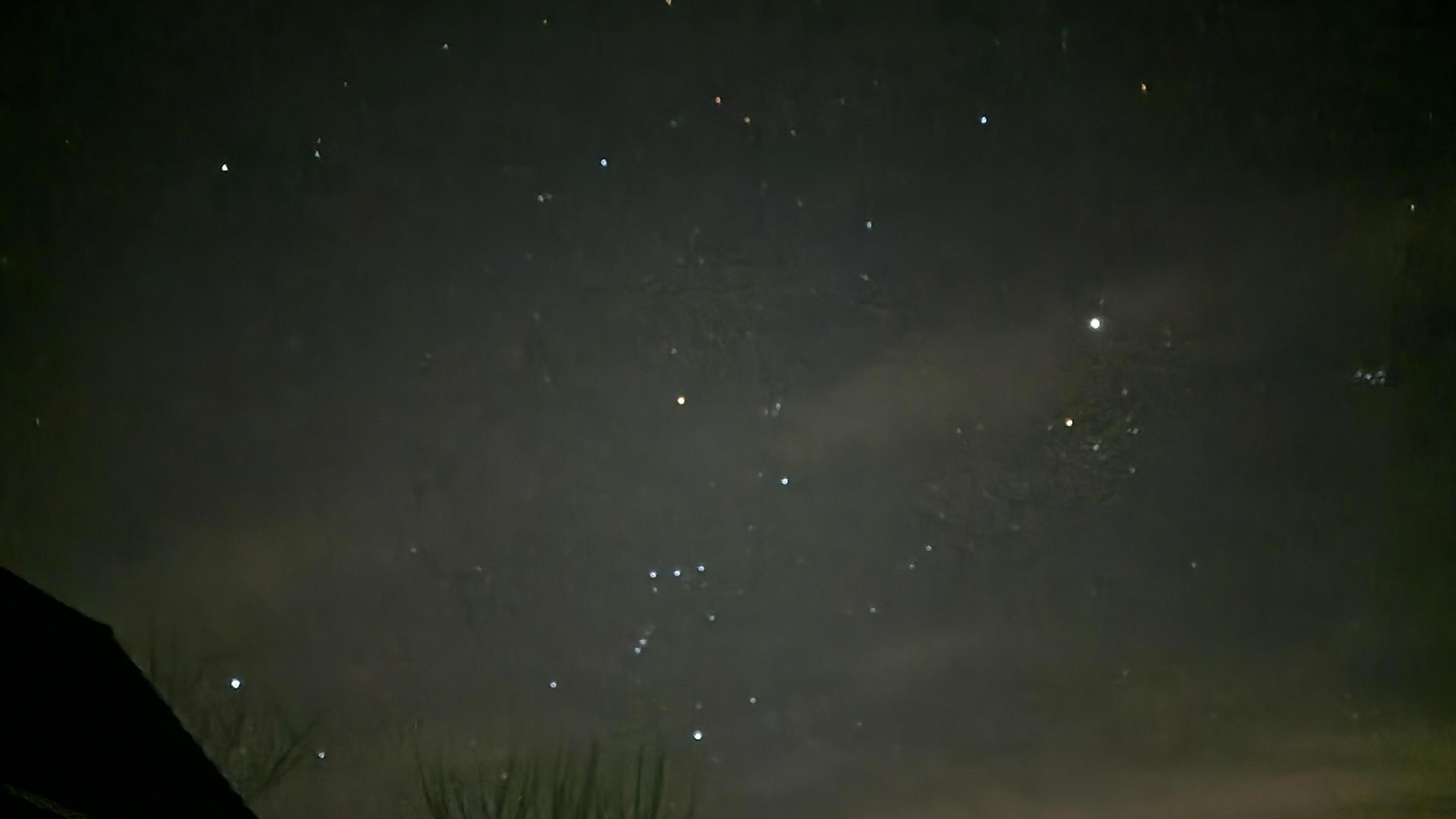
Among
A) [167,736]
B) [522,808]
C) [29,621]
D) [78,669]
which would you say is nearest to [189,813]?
[167,736]

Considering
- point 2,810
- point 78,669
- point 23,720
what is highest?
point 78,669

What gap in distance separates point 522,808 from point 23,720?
9.70 meters

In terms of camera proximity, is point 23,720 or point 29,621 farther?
point 29,621

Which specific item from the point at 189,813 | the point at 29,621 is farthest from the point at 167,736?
the point at 29,621

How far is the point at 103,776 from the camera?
5512mm

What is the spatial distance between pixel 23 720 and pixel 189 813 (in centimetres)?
115

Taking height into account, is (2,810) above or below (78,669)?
below

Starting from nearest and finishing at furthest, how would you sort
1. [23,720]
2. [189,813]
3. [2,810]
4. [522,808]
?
[2,810] → [23,720] → [189,813] → [522,808]

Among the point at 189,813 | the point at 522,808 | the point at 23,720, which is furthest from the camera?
the point at 522,808

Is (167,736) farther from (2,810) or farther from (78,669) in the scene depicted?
(2,810)

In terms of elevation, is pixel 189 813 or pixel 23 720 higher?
pixel 23 720

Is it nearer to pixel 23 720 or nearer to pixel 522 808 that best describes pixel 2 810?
pixel 23 720

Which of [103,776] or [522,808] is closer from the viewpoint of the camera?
[103,776]

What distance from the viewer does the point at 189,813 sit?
5918 millimetres
